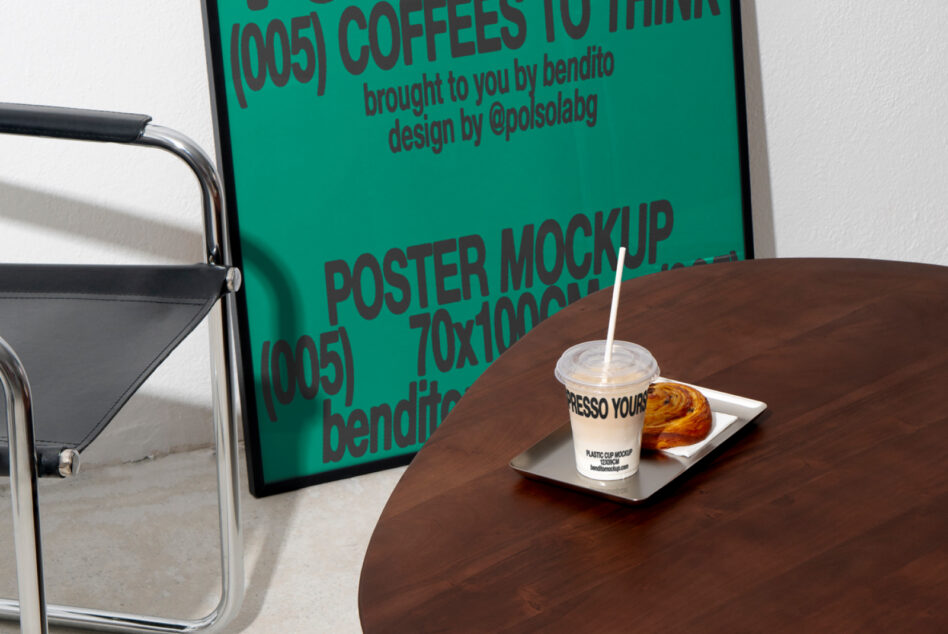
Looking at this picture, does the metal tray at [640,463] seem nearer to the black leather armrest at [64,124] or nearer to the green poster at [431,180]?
the black leather armrest at [64,124]

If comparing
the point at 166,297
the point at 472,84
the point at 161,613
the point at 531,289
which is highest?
the point at 472,84

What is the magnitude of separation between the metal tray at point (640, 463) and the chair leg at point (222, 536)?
1.91 ft

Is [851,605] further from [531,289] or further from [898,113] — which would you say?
[898,113]

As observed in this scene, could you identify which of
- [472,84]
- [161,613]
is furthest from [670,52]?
[161,613]

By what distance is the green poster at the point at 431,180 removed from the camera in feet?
5.63

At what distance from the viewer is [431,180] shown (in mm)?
1807

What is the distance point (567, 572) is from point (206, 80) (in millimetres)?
1260

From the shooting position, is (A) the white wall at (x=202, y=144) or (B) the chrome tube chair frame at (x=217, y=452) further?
(A) the white wall at (x=202, y=144)

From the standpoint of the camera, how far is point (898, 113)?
2227mm

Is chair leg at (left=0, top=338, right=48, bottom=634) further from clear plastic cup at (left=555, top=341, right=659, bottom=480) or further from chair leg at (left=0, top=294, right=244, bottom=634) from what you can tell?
clear plastic cup at (left=555, top=341, right=659, bottom=480)

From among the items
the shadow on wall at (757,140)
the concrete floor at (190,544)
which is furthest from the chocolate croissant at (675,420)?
the shadow on wall at (757,140)

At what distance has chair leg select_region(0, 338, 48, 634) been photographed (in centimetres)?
101

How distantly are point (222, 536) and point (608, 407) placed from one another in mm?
786

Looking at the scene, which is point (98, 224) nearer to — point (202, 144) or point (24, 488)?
point (202, 144)
